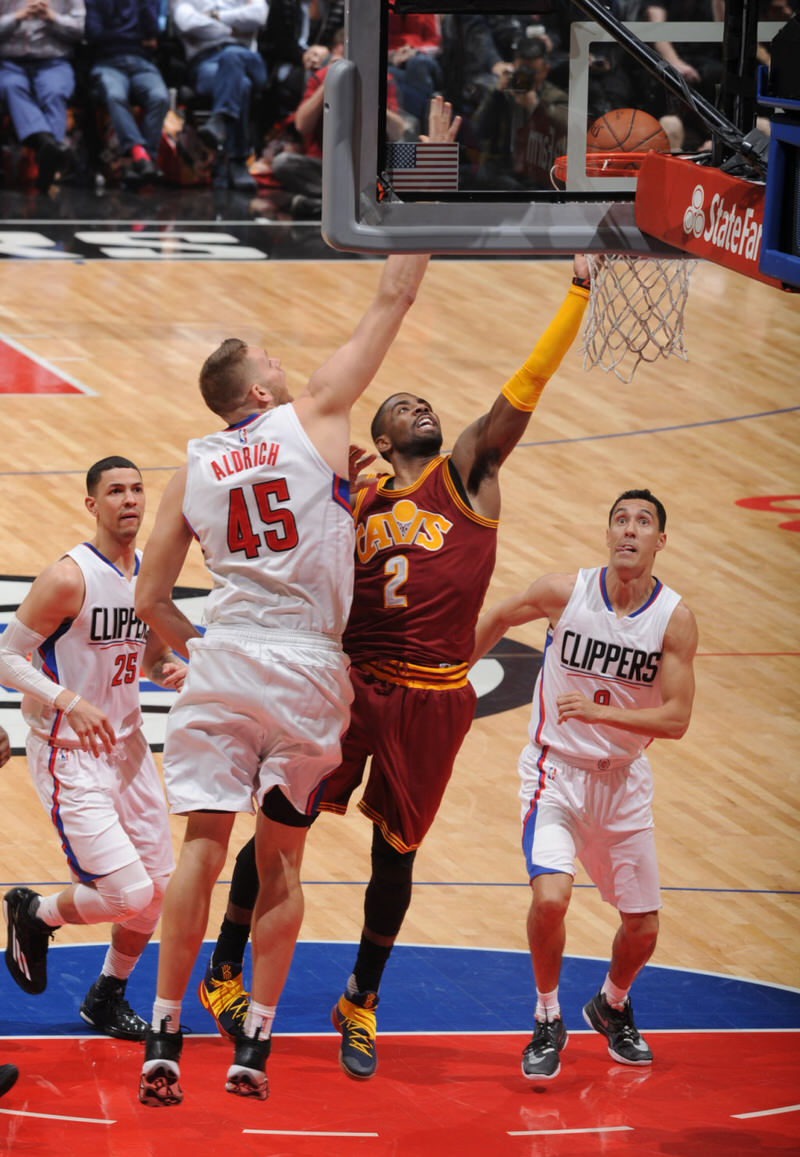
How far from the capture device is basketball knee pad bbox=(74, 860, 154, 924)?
257 inches

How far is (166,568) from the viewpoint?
571cm

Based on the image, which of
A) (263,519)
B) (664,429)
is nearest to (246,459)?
(263,519)

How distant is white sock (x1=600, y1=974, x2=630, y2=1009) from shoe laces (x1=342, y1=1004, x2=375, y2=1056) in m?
0.91

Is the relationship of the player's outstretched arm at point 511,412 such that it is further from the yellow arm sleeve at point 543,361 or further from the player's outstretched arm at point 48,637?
the player's outstretched arm at point 48,637

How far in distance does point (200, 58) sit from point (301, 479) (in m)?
15.4

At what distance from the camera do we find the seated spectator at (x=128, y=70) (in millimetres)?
19484

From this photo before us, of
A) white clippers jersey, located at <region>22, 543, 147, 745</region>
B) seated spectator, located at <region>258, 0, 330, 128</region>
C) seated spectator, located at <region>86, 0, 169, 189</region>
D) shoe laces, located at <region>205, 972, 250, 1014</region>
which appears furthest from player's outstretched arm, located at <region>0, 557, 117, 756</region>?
seated spectator, located at <region>258, 0, 330, 128</region>

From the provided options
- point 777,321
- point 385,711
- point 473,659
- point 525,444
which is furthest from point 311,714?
point 777,321

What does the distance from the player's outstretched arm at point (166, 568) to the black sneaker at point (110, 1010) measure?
162 centimetres

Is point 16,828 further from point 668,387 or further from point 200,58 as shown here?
point 200,58

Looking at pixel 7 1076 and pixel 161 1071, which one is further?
pixel 7 1076

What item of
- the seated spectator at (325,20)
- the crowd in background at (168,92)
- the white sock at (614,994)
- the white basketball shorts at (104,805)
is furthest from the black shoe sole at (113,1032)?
the seated spectator at (325,20)

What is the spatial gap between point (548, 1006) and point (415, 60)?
3209 mm

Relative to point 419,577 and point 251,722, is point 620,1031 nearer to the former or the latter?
point 419,577
